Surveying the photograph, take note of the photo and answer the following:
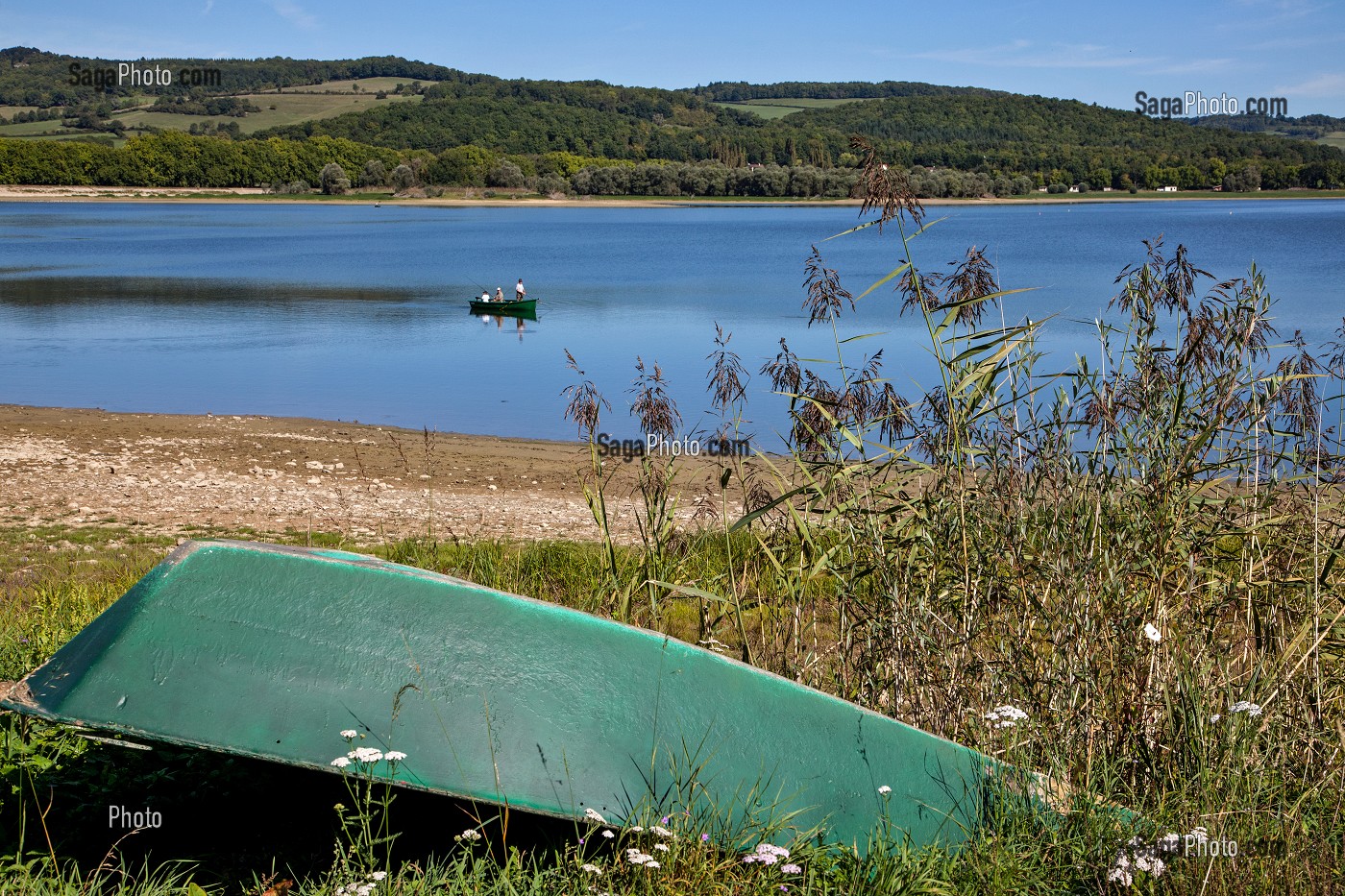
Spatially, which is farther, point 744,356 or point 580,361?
point 580,361

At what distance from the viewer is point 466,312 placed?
34.5m

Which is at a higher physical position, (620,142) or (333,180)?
(620,142)

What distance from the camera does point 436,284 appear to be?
1704 inches

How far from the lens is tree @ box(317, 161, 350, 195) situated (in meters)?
125

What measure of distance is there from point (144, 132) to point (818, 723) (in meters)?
154

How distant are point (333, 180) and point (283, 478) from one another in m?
123

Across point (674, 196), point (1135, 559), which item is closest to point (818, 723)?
point (1135, 559)

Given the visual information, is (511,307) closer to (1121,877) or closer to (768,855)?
(768,855)

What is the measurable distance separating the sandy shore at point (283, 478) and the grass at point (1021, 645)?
4.13 m

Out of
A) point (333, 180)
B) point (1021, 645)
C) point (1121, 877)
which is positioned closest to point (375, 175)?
point (333, 180)

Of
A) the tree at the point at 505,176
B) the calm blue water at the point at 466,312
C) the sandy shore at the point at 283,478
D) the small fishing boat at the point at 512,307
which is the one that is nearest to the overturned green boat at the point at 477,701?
the calm blue water at the point at 466,312

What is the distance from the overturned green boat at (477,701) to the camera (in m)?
2.73

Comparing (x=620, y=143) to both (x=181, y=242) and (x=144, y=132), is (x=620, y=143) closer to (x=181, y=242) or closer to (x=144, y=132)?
(x=144, y=132)

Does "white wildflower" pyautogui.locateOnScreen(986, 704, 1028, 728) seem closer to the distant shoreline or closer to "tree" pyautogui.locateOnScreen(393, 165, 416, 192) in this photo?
the distant shoreline
